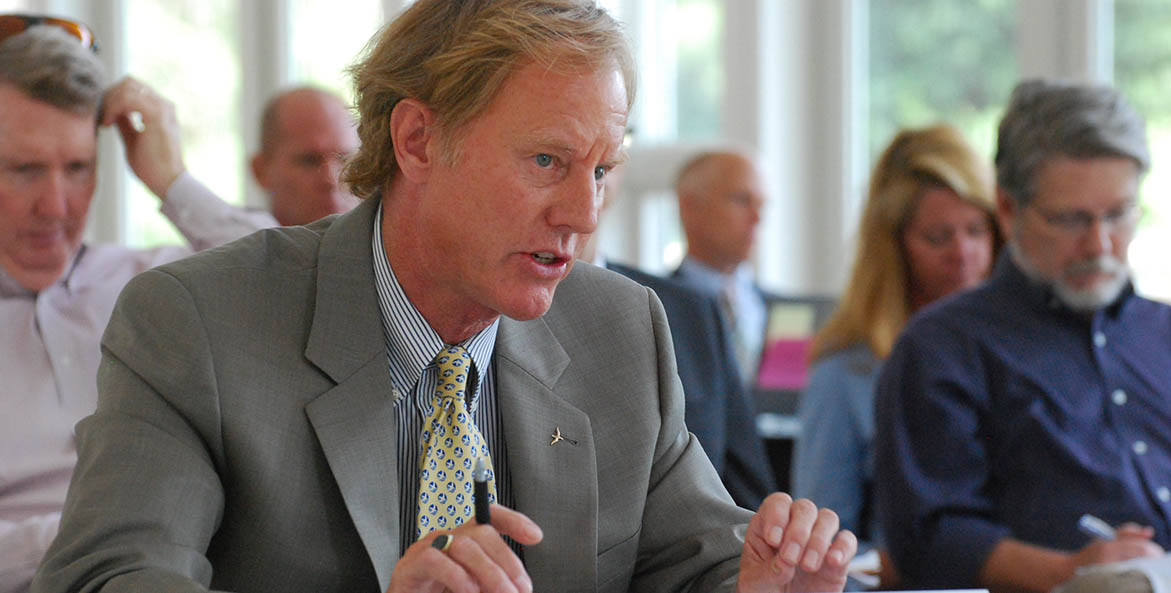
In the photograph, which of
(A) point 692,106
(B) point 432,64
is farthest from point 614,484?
(A) point 692,106

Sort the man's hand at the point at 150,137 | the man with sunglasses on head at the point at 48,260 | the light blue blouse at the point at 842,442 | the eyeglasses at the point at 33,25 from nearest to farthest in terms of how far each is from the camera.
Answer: the man with sunglasses on head at the point at 48,260 < the eyeglasses at the point at 33,25 < the man's hand at the point at 150,137 < the light blue blouse at the point at 842,442

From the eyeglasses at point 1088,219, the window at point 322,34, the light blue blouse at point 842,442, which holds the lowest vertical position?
the light blue blouse at point 842,442

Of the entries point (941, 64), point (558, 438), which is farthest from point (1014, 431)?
point (941, 64)

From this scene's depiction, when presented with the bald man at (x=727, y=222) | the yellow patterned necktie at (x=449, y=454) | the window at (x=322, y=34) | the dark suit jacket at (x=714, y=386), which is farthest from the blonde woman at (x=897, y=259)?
the window at (x=322, y=34)

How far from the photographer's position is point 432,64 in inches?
62.4

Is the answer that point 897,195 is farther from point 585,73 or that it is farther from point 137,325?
point 137,325

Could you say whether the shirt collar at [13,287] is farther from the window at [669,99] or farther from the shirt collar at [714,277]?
the window at [669,99]

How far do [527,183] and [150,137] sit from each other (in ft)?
4.66

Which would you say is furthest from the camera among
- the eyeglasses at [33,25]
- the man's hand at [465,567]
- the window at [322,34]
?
the window at [322,34]

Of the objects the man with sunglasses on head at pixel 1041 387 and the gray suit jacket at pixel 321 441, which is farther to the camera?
the man with sunglasses on head at pixel 1041 387

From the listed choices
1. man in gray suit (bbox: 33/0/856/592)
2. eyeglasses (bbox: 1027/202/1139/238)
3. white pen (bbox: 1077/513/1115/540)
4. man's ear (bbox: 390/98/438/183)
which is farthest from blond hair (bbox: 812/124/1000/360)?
man's ear (bbox: 390/98/438/183)

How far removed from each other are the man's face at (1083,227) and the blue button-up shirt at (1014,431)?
0.18 ft

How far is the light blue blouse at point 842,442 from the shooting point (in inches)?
130

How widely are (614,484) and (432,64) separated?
580 mm
